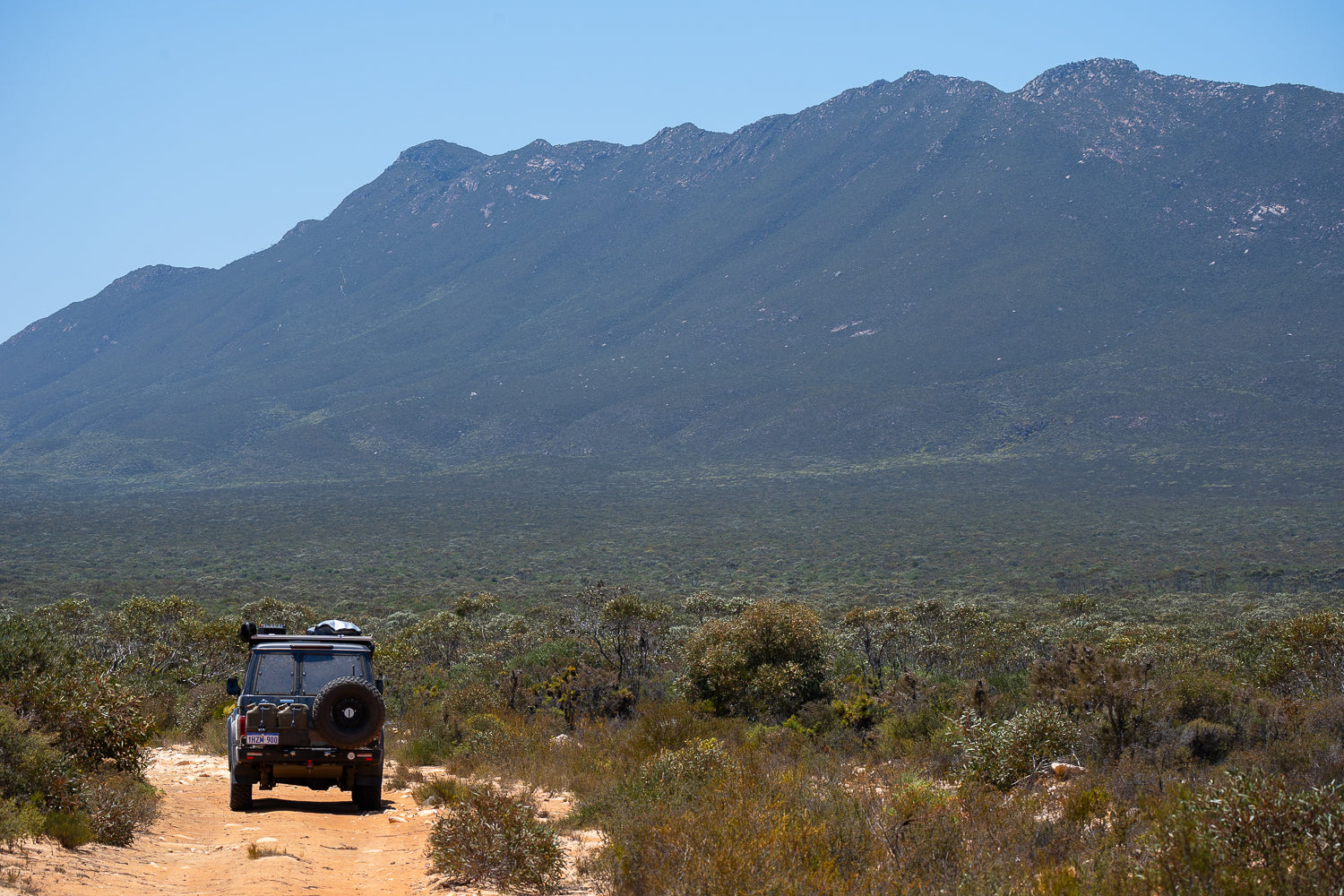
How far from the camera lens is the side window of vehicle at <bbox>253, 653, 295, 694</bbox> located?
38.3 ft

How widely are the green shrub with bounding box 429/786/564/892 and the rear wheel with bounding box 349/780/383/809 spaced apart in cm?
320

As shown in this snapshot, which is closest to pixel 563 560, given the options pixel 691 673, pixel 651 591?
pixel 651 591

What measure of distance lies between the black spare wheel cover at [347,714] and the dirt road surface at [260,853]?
937 mm

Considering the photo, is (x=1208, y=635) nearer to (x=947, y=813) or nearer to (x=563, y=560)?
(x=947, y=813)

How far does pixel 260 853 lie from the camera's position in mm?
9266

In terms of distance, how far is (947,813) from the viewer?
7988mm

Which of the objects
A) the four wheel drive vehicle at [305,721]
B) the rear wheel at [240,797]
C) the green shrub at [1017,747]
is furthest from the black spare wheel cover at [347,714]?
the green shrub at [1017,747]

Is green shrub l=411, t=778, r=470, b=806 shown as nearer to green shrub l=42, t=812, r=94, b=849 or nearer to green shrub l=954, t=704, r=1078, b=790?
green shrub l=42, t=812, r=94, b=849

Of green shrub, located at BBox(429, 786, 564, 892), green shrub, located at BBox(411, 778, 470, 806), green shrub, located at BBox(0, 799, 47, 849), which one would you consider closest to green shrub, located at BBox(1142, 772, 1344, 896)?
green shrub, located at BBox(429, 786, 564, 892)

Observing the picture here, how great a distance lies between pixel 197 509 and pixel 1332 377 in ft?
404

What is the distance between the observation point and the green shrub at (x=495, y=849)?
8.48m

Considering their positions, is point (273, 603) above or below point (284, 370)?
below

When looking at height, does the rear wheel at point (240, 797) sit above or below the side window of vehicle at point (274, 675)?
below

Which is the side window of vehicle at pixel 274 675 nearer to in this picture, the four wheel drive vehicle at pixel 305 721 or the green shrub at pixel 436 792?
the four wheel drive vehicle at pixel 305 721
